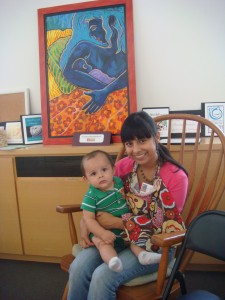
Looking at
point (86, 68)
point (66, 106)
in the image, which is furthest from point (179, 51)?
point (66, 106)

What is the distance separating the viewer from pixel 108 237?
4.27ft

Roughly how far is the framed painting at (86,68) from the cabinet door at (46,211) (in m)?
0.42

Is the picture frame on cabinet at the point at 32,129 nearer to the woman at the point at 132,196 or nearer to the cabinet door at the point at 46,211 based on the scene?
the cabinet door at the point at 46,211

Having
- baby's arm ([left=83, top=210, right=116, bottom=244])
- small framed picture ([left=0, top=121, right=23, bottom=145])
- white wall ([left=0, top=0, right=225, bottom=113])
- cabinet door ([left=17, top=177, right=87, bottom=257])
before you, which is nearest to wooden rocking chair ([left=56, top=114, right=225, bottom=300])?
baby's arm ([left=83, top=210, right=116, bottom=244])

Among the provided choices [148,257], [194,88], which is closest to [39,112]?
[194,88]

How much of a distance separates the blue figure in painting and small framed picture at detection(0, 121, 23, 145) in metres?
0.60

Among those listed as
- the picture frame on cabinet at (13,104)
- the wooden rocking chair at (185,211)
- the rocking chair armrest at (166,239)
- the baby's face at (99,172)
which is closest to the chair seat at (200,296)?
the wooden rocking chair at (185,211)

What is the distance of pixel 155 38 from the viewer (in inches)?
88.3

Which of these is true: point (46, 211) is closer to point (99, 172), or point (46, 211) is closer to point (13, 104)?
point (99, 172)

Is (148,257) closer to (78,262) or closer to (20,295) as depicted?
(78,262)

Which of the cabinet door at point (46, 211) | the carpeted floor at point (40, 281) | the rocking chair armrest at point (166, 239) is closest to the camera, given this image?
the rocking chair armrest at point (166, 239)

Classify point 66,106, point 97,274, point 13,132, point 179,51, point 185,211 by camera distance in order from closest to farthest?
point 97,274
point 185,211
point 179,51
point 66,106
point 13,132

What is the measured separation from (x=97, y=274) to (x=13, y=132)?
1660 mm

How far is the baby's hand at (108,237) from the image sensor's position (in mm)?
1291
